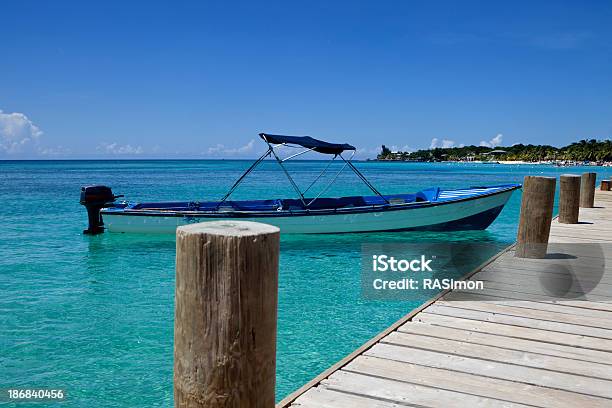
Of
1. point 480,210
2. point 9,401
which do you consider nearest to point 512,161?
point 480,210

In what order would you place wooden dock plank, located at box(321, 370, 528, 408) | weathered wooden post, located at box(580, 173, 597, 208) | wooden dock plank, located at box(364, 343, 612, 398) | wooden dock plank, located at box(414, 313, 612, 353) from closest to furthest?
wooden dock plank, located at box(321, 370, 528, 408), wooden dock plank, located at box(364, 343, 612, 398), wooden dock plank, located at box(414, 313, 612, 353), weathered wooden post, located at box(580, 173, 597, 208)

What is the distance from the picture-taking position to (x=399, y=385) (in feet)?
10.4

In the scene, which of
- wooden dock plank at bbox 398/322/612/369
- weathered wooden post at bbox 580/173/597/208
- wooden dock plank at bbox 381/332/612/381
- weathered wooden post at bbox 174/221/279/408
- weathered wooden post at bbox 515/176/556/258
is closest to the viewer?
weathered wooden post at bbox 174/221/279/408

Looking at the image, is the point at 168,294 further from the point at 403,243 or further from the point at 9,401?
the point at 403,243

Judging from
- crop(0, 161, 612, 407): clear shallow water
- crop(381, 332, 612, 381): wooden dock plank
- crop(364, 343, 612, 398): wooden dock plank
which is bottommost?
crop(0, 161, 612, 407): clear shallow water

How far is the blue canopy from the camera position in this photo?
1438 cm

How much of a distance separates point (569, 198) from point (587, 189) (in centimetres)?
398

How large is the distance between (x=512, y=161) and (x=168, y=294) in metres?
199

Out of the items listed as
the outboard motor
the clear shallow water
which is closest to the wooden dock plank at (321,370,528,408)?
the clear shallow water

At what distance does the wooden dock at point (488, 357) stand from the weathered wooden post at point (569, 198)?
497cm

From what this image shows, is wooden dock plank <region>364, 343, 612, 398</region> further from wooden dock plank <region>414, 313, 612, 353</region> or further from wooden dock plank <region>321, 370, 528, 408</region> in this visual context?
wooden dock plank <region>414, 313, 612, 353</region>

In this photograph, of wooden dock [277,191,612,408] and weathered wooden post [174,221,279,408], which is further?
wooden dock [277,191,612,408]

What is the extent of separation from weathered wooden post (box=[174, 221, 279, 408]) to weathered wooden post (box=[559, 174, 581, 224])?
383 inches

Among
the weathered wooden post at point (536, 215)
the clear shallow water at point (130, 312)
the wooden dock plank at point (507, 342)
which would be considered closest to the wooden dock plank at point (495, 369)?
the wooden dock plank at point (507, 342)
